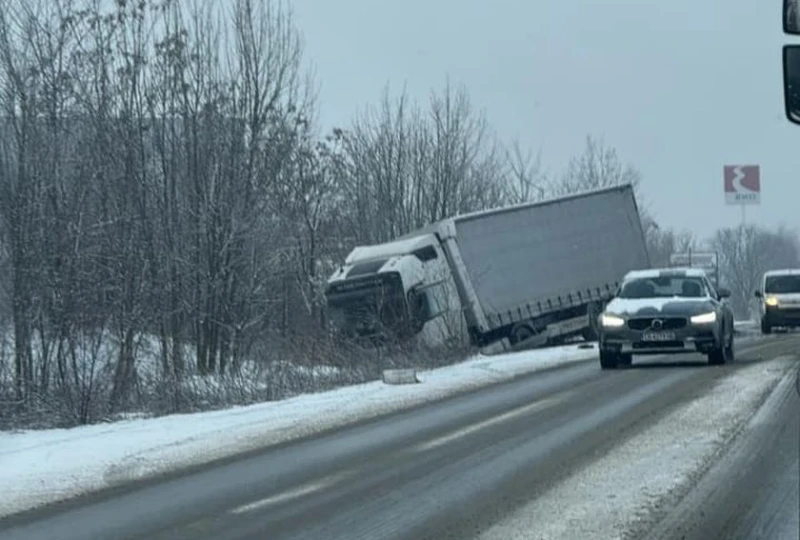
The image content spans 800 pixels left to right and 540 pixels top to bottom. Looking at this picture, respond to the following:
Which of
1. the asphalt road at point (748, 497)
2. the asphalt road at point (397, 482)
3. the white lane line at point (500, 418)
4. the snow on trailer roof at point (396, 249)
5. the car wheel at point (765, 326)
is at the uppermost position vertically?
the snow on trailer roof at point (396, 249)

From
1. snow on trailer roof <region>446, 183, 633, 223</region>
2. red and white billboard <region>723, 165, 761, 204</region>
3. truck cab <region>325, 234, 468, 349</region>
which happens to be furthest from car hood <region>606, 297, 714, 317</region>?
red and white billboard <region>723, 165, 761, 204</region>

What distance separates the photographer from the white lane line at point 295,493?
453 inches

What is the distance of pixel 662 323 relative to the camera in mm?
26281

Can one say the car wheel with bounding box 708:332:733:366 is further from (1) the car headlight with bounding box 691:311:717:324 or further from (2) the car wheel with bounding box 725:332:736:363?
(1) the car headlight with bounding box 691:311:717:324

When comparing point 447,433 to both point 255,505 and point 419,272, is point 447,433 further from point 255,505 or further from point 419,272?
point 419,272

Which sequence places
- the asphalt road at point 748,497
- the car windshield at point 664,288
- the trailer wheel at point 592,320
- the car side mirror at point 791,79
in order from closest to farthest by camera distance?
the car side mirror at point 791,79
the asphalt road at point 748,497
the car windshield at point 664,288
the trailer wheel at point 592,320

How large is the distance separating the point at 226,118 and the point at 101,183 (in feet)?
20.8

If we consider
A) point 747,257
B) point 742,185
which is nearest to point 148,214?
point 742,185

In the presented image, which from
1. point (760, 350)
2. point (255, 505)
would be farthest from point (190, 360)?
point (255, 505)

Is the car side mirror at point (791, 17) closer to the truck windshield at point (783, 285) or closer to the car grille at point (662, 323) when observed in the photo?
the car grille at point (662, 323)

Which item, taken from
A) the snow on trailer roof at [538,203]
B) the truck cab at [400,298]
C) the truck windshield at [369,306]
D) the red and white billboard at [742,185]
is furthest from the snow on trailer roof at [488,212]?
the red and white billboard at [742,185]

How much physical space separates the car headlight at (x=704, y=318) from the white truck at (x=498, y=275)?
9.20 m

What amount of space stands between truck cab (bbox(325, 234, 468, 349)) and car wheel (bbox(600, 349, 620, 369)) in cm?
751

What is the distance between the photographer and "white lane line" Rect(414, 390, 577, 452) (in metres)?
15.5
